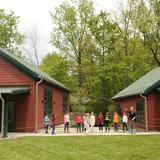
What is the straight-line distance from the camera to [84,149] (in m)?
16.1

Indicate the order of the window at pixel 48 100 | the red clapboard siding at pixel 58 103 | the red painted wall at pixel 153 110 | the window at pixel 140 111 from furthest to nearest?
the red clapboard siding at pixel 58 103 → the window at pixel 48 100 → the window at pixel 140 111 → the red painted wall at pixel 153 110

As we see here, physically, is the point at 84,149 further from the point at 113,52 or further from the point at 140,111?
the point at 113,52

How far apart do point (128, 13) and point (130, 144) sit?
110ft

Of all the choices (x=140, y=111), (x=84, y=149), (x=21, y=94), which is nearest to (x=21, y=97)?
(x=21, y=94)

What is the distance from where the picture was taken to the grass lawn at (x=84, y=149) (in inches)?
558

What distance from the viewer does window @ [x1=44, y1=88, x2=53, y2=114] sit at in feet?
93.0

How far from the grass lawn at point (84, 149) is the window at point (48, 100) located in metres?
8.99

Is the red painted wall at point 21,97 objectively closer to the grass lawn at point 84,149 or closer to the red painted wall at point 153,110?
the grass lawn at point 84,149

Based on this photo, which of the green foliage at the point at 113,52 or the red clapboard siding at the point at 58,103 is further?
the green foliage at the point at 113,52

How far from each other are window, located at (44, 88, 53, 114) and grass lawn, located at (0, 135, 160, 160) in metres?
8.99

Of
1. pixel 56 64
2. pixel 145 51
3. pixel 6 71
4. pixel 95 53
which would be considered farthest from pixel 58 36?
pixel 6 71

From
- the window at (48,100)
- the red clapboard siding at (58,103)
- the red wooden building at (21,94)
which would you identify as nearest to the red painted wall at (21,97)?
the red wooden building at (21,94)

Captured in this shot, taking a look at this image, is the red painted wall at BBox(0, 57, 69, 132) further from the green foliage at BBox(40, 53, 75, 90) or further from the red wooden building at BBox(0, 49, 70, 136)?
the green foliage at BBox(40, 53, 75, 90)

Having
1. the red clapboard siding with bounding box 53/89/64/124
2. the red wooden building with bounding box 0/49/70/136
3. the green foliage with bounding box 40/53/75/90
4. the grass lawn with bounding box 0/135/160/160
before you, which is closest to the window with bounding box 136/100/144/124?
the grass lawn with bounding box 0/135/160/160
